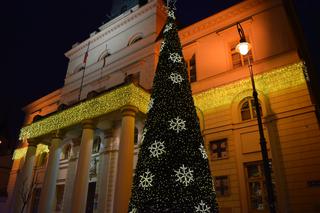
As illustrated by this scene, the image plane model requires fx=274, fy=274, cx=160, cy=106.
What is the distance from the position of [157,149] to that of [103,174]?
45.1 feet

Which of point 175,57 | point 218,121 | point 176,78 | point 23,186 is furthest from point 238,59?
point 23,186

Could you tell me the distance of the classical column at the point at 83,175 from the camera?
15.0 m

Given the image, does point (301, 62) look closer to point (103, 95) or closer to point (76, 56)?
point (103, 95)

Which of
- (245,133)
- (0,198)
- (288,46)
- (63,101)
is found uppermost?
(63,101)

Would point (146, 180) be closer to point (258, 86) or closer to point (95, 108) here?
point (258, 86)

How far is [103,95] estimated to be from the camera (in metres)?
16.6

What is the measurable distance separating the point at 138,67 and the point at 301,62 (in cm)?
1164

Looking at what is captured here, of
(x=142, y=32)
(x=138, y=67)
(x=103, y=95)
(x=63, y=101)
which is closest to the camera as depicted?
(x=103, y=95)

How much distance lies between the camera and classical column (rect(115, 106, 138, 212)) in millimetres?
13250

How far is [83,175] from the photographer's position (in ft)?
51.6

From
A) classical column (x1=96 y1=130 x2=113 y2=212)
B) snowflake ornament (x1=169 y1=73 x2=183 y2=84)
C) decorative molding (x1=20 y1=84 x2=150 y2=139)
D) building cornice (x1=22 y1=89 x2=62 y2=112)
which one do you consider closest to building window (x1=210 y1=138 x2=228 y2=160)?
decorative molding (x1=20 y1=84 x2=150 y2=139)

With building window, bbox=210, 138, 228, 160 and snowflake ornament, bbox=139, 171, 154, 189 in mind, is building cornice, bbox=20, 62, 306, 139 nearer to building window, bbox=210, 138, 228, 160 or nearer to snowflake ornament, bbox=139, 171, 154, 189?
building window, bbox=210, 138, 228, 160

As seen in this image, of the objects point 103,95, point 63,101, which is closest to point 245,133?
point 103,95

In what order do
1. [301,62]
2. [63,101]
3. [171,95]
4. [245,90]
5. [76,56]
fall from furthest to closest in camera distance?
1. [76,56]
2. [63,101]
3. [245,90]
4. [301,62]
5. [171,95]
